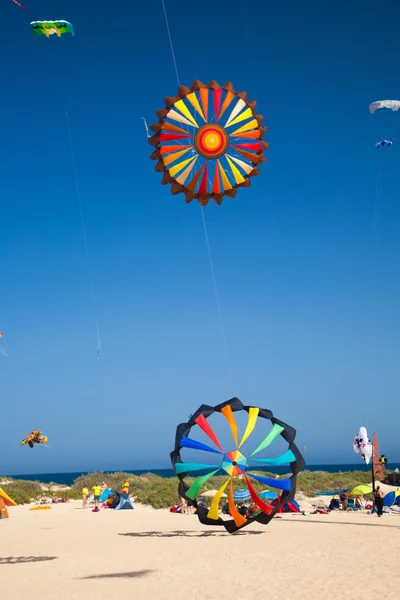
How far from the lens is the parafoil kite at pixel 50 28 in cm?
1448

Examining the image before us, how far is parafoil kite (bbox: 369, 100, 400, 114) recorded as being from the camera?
18094mm

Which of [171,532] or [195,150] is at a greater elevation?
[195,150]

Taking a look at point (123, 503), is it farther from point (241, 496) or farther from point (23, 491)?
point (23, 491)

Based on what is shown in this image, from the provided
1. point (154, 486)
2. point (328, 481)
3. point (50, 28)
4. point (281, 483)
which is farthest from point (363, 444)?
point (50, 28)

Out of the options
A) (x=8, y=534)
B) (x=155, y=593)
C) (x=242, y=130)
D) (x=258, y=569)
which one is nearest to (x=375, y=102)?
(x=242, y=130)

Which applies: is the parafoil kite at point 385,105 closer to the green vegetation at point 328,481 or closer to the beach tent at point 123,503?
the beach tent at point 123,503

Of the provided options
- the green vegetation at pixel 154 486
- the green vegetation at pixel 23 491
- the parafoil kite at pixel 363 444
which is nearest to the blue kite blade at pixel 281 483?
the parafoil kite at pixel 363 444

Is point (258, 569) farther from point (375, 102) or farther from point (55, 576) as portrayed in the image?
point (375, 102)

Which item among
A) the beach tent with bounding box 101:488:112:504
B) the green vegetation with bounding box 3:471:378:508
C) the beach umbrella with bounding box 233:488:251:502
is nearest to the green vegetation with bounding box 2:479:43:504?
the green vegetation with bounding box 3:471:378:508

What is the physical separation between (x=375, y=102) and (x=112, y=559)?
1395 centimetres

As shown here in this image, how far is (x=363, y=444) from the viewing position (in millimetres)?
25016

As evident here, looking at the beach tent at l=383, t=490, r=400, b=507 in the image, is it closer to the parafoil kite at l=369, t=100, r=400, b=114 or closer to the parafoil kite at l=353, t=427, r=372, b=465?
the parafoil kite at l=353, t=427, r=372, b=465

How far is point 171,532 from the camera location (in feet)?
59.0

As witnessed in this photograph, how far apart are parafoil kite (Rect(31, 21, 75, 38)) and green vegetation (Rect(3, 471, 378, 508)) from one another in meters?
18.7
